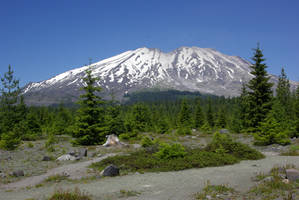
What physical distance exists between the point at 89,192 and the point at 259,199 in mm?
5677

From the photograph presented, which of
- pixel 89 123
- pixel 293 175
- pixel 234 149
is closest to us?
pixel 293 175

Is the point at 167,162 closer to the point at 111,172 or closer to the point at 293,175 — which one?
the point at 111,172

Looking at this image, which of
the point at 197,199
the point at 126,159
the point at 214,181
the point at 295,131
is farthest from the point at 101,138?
the point at 295,131

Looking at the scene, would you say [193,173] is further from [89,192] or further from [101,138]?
[101,138]

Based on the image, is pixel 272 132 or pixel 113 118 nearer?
pixel 272 132

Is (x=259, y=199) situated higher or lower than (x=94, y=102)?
lower

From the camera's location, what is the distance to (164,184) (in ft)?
31.5

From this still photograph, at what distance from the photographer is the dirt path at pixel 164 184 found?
8250 millimetres

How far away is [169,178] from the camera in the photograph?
10.6 m

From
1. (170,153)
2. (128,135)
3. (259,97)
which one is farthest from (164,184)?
(259,97)

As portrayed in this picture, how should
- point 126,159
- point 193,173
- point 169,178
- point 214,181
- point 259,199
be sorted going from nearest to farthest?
point 259,199, point 214,181, point 169,178, point 193,173, point 126,159

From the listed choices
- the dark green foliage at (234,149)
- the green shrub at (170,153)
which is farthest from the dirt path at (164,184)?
the dark green foliage at (234,149)

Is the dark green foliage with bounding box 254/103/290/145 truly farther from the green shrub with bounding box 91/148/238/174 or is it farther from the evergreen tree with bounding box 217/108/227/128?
the evergreen tree with bounding box 217/108/227/128

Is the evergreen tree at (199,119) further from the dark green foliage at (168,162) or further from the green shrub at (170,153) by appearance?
the green shrub at (170,153)
